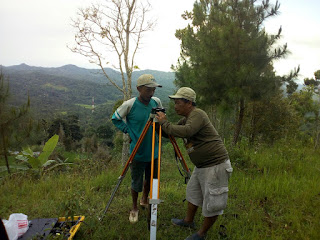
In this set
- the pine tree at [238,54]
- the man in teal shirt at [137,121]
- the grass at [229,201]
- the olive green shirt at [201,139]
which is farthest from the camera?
the pine tree at [238,54]

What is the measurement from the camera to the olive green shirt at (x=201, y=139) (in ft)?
7.17

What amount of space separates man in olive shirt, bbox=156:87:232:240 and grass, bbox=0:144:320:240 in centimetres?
47

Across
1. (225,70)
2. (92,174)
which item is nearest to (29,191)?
(92,174)

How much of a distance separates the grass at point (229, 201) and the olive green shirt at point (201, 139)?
35.1 inches

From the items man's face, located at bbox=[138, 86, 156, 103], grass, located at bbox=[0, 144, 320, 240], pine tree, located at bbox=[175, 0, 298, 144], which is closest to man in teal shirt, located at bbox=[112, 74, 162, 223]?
man's face, located at bbox=[138, 86, 156, 103]

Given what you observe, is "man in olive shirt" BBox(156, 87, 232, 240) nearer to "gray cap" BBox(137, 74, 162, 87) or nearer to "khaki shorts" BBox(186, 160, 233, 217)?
"khaki shorts" BBox(186, 160, 233, 217)

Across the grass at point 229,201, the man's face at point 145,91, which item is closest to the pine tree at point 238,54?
the grass at point 229,201

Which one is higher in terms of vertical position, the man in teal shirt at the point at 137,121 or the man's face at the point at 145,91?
the man's face at the point at 145,91

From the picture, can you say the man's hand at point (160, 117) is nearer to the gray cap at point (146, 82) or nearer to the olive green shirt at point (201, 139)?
the olive green shirt at point (201, 139)

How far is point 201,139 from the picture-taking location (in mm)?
2309

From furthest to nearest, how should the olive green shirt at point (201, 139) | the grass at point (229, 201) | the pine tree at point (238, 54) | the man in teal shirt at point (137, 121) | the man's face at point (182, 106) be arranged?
the pine tree at point (238, 54), the man in teal shirt at point (137, 121), the grass at point (229, 201), the man's face at point (182, 106), the olive green shirt at point (201, 139)

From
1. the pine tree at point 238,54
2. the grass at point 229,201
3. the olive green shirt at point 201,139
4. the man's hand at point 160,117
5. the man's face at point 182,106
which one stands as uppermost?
the pine tree at point 238,54

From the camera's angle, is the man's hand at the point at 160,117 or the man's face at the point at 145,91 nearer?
the man's hand at the point at 160,117

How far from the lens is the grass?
99.1 inches
